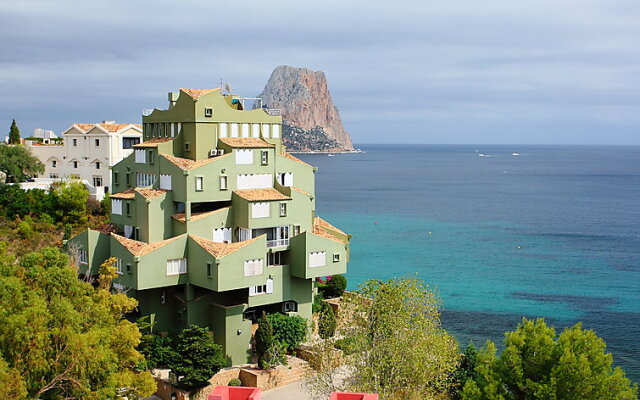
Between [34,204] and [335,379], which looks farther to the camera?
[34,204]

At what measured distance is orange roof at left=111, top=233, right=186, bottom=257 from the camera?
46037 mm

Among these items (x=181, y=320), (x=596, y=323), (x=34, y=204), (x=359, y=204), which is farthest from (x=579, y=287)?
(x=359, y=204)

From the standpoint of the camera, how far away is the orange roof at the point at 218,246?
4578 centimetres

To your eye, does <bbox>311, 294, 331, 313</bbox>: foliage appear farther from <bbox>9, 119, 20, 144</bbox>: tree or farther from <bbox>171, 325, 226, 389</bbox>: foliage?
<bbox>9, 119, 20, 144</bbox>: tree

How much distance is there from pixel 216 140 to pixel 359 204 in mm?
100194

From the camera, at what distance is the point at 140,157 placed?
53812 mm

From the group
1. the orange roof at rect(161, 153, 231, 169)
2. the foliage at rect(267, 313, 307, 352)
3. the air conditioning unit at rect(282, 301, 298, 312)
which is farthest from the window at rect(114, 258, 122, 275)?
the air conditioning unit at rect(282, 301, 298, 312)

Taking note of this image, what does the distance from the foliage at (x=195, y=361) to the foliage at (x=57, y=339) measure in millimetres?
5332

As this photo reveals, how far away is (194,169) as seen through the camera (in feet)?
159

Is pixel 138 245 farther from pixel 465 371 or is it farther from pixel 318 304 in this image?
pixel 465 371

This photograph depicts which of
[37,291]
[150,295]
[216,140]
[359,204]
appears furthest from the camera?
[359,204]

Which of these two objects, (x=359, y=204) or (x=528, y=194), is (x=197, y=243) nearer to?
(x=359, y=204)

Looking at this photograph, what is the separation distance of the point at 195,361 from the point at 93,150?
138 ft

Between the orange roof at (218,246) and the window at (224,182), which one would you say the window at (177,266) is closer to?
the orange roof at (218,246)
